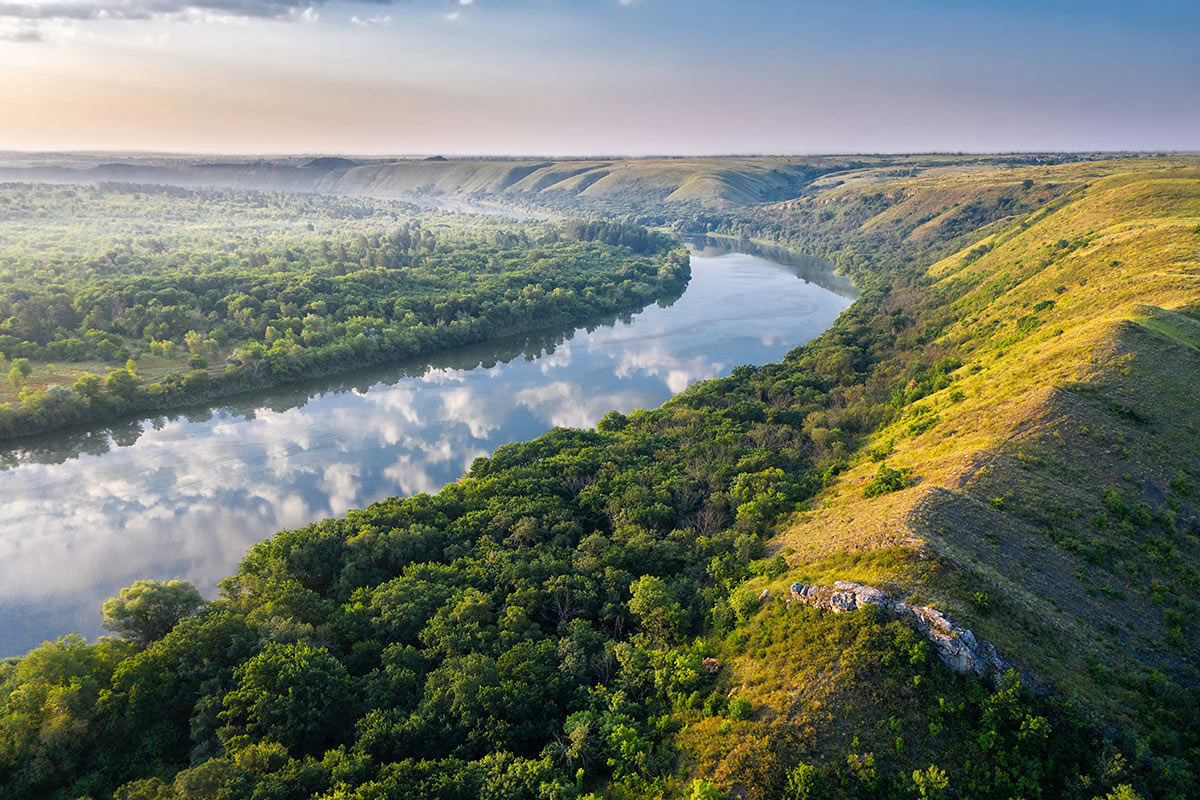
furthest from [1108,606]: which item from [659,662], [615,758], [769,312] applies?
[769,312]

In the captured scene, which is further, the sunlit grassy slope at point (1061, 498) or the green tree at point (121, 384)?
the green tree at point (121, 384)

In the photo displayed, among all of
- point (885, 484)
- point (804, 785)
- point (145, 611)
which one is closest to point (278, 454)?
point (145, 611)

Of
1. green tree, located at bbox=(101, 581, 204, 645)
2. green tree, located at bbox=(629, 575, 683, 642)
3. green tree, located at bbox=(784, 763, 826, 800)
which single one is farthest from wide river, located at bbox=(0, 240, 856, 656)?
green tree, located at bbox=(784, 763, 826, 800)

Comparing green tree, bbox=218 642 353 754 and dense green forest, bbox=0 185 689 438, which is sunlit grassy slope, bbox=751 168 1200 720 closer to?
green tree, bbox=218 642 353 754

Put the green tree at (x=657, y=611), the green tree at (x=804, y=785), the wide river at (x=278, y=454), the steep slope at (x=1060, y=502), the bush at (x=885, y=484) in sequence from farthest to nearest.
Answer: the wide river at (x=278, y=454)
the bush at (x=885, y=484)
the green tree at (x=657, y=611)
the steep slope at (x=1060, y=502)
the green tree at (x=804, y=785)

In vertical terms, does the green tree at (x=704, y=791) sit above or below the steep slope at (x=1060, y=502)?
below

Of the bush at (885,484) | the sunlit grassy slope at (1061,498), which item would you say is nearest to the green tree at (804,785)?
the sunlit grassy slope at (1061,498)

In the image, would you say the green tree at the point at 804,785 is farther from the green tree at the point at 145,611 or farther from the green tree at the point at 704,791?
the green tree at the point at 145,611
